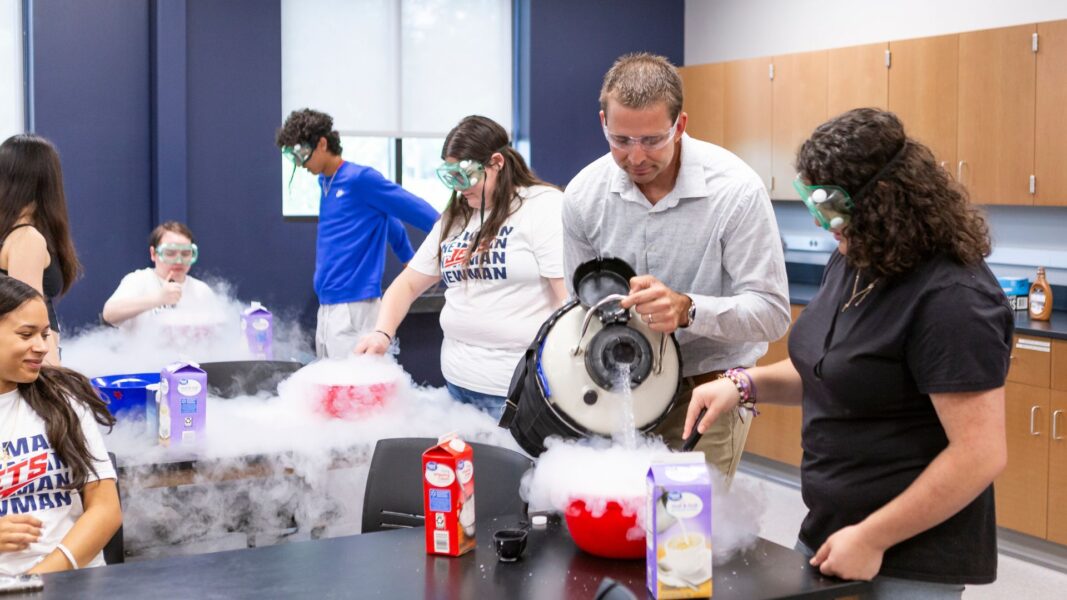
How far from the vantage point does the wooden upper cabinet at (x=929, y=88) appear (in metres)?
4.40

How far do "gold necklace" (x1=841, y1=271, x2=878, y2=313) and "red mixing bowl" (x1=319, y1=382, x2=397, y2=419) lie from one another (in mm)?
1371

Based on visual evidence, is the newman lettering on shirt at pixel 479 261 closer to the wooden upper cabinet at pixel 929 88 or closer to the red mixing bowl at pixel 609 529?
the red mixing bowl at pixel 609 529

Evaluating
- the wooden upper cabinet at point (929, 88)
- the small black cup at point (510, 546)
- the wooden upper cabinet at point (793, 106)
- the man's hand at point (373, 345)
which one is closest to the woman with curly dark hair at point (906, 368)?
the small black cup at point (510, 546)

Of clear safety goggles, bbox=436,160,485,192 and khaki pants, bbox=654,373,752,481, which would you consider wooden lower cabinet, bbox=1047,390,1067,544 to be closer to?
khaki pants, bbox=654,373,752,481

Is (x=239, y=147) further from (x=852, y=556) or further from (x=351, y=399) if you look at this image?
A: (x=852, y=556)

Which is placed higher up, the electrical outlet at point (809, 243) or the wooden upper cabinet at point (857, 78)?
the wooden upper cabinet at point (857, 78)

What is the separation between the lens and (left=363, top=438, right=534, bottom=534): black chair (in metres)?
2.15

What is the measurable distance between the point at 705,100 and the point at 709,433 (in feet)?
12.7

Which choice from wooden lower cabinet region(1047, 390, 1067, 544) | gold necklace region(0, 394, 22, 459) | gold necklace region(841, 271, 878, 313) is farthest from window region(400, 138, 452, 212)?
gold necklace region(841, 271, 878, 313)

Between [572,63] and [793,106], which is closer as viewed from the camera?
[793,106]

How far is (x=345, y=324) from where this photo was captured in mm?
4625

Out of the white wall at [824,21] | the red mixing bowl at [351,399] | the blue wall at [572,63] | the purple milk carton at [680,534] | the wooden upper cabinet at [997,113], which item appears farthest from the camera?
the blue wall at [572,63]

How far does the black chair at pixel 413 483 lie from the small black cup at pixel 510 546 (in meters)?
0.45

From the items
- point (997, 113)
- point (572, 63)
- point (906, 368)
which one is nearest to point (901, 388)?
point (906, 368)
